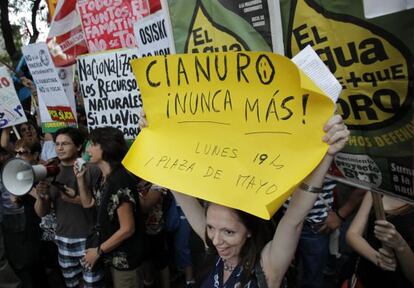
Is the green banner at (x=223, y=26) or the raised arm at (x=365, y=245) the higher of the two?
the green banner at (x=223, y=26)

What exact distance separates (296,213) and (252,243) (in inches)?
11.4

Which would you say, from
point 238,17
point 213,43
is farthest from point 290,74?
point 213,43

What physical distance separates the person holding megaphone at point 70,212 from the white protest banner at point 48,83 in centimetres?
73

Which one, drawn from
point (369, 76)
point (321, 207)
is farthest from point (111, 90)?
point (369, 76)

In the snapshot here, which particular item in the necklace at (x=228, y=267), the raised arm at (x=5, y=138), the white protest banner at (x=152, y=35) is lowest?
the necklace at (x=228, y=267)

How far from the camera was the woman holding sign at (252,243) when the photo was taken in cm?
151

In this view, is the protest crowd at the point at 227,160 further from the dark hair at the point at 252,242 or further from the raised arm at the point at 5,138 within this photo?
the raised arm at the point at 5,138

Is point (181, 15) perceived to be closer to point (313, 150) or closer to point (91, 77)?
point (313, 150)

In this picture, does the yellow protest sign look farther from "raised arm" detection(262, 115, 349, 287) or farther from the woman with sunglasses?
the woman with sunglasses

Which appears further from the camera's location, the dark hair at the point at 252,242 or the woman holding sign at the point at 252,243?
the dark hair at the point at 252,242

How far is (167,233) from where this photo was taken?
12.8ft

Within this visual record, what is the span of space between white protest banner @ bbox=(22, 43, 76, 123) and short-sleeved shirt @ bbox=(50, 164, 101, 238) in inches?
36.8

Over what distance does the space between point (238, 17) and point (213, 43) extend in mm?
203

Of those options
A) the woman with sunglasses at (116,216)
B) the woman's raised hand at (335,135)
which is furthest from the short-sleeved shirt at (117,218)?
the woman's raised hand at (335,135)
